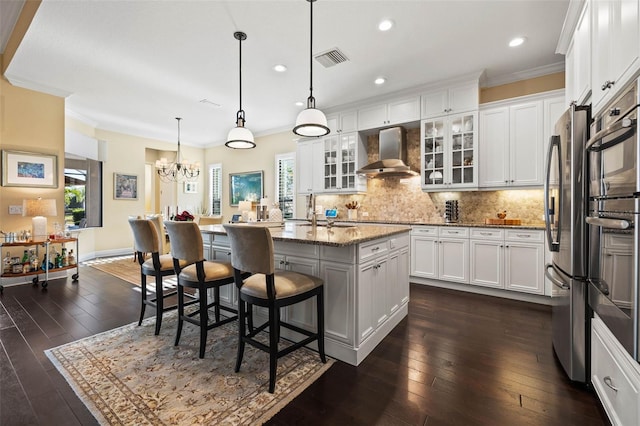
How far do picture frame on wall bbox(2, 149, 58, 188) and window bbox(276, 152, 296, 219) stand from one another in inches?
162

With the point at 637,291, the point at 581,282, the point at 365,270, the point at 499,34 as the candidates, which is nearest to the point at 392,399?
the point at 365,270

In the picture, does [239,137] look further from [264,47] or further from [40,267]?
[40,267]

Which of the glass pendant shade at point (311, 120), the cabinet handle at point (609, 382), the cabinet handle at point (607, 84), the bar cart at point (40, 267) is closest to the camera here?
the cabinet handle at point (609, 382)

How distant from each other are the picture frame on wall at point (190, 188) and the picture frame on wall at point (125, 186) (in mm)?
1424

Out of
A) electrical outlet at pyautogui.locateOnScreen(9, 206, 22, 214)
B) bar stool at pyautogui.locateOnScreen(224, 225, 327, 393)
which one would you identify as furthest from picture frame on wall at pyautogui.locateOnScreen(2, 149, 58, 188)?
bar stool at pyautogui.locateOnScreen(224, 225, 327, 393)

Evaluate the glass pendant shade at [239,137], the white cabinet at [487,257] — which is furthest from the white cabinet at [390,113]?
the glass pendant shade at [239,137]

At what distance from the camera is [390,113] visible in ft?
16.1

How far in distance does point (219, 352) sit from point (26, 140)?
4.81 m

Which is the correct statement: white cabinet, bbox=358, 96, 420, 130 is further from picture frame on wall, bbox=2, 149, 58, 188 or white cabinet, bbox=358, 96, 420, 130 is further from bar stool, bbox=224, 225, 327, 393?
picture frame on wall, bbox=2, 149, 58, 188

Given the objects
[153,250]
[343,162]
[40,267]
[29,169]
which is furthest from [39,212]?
[343,162]

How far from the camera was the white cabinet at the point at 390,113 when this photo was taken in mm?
4695

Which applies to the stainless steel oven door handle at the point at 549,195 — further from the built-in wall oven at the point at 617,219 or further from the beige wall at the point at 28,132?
the beige wall at the point at 28,132

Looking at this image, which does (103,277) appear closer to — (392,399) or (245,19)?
(245,19)

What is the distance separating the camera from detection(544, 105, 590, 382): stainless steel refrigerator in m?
1.90
